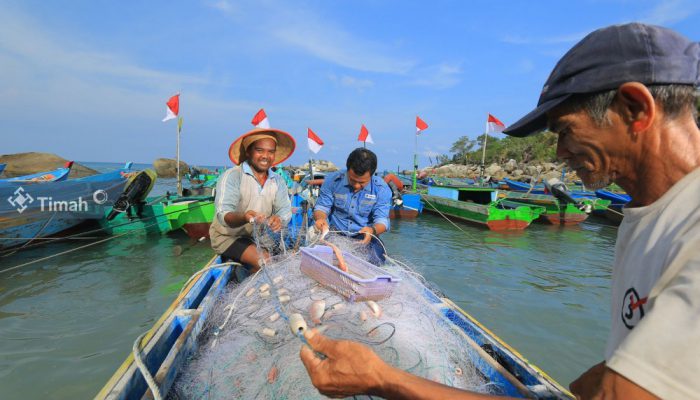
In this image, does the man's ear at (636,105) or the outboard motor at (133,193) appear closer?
the man's ear at (636,105)

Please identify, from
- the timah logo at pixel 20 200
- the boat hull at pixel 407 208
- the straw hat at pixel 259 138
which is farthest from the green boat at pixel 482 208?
the timah logo at pixel 20 200

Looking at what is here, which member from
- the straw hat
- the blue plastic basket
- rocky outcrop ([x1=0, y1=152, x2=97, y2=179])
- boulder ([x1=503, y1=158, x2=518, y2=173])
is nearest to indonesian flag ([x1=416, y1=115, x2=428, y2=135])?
the straw hat

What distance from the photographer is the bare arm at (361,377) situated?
3.38 ft

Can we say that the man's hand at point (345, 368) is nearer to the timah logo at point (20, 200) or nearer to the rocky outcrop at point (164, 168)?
the timah logo at point (20, 200)

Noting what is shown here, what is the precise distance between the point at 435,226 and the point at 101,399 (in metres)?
14.2

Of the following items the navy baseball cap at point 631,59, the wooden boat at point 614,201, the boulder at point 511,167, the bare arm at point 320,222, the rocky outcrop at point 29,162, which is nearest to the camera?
the navy baseball cap at point 631,59

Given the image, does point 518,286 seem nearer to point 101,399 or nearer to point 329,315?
point 329,315

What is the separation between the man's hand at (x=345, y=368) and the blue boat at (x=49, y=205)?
327 inches

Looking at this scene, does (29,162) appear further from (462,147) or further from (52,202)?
(462,147)

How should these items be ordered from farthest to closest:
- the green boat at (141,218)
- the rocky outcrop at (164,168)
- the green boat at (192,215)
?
the rocky outcrop at (164,168) < the green boat at (141,218) < the green boat at (192,215)

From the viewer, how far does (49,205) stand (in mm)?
8609

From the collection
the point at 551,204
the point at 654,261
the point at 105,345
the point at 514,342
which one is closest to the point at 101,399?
the point at 654,261

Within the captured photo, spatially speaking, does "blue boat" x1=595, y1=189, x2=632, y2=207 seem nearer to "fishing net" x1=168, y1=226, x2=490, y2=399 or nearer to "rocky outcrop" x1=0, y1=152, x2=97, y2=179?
"fishing net" x1=168, y1=226, x2=490, y2=399

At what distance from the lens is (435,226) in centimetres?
1507
